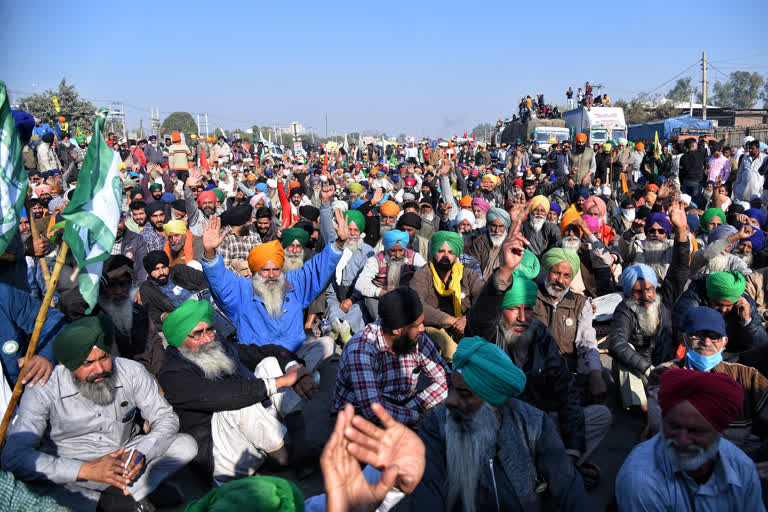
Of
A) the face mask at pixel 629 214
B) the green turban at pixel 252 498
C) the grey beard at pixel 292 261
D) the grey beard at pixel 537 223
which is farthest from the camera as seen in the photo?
the face mask at pixel 629 214

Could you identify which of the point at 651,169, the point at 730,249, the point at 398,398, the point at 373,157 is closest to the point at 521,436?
the point at 398,398

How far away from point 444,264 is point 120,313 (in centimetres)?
271

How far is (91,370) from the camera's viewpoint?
11.0 ft

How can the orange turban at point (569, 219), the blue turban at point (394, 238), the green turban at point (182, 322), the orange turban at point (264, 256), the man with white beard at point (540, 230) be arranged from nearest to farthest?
the green turban at point (182, 322), the orange turban at point (264, 256), the blue turban at point (394, 238), the orange turban at point (569, 219), the man with white beard at point (540, 230)

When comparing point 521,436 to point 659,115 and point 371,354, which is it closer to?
point 371,354

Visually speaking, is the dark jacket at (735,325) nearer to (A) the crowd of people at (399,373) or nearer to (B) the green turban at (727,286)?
(A) the crowd of people at (399,373)

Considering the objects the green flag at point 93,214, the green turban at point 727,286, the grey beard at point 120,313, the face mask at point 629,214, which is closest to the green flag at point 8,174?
the green flag at point 93,214

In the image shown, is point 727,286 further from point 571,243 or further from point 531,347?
point 571,243

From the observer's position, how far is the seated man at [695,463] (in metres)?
2.38

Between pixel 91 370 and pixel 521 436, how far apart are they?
7.87ft

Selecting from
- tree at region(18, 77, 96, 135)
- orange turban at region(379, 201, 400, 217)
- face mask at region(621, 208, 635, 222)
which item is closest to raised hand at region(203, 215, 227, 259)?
orange turban at region(379, 201, 400, 217)

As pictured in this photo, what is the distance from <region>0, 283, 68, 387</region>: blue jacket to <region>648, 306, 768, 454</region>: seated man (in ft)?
12.9

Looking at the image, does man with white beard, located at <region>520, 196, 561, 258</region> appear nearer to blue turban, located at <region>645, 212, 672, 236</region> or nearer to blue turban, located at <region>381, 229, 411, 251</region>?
blue turban, located at <region>645, 212, 672, 236</region>

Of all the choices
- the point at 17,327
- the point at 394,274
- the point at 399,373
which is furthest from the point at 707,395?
the point at 17,327
